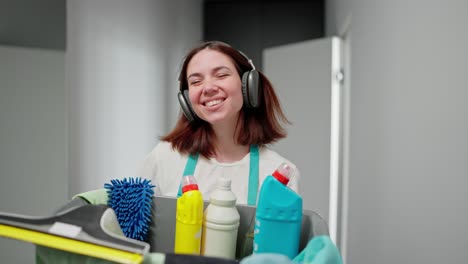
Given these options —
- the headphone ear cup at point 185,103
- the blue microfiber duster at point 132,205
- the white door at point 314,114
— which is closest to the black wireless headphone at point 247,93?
the headphone ear cup at point 185,103

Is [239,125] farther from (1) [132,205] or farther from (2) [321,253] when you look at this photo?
(2) [321,253]

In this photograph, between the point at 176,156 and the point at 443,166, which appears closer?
the point at 443,166

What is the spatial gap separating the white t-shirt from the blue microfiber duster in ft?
0.74

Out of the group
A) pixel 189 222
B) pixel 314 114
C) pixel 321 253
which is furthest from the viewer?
pixel 314 114

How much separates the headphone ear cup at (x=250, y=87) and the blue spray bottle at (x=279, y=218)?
1.16 ft

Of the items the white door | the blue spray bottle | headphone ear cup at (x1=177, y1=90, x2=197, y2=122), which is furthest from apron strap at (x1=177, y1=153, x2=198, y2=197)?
the white door

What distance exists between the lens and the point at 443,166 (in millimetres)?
733

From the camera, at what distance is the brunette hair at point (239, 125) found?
0.84 metres

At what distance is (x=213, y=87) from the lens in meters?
0.76

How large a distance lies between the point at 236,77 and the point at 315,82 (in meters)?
1.50

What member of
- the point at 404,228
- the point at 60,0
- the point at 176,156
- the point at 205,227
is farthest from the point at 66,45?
the point at 404,228

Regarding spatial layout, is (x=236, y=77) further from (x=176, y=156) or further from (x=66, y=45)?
(x=66, y=45)

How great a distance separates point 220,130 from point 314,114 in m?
1.44

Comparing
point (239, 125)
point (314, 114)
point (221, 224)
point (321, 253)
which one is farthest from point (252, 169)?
point (314, 114)
